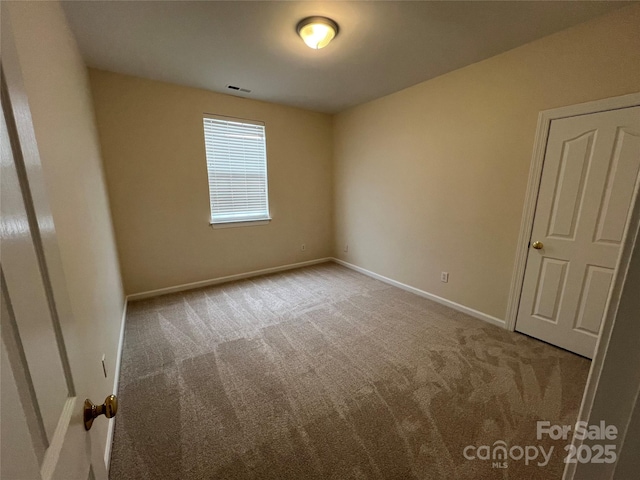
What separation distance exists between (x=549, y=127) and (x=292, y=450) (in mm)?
3007

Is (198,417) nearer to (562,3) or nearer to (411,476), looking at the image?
(411,476)

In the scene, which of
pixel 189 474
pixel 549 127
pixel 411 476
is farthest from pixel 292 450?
pixel 549 127

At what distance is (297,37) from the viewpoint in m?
2.16

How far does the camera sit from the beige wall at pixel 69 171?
102cm

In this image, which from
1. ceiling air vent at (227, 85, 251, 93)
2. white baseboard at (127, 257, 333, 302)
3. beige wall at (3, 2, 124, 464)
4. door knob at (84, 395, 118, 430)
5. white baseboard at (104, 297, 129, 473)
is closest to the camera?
door knob at (84, 395, 118, 430)

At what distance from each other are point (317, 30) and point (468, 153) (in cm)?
186

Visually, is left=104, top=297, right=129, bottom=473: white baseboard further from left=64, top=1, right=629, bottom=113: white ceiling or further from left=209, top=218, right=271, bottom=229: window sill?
left=64, top=1, right=629, bottom=113: white ceiling

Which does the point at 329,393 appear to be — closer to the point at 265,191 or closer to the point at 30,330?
the point at 30,330

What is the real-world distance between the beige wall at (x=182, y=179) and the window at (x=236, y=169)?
0.11 meters

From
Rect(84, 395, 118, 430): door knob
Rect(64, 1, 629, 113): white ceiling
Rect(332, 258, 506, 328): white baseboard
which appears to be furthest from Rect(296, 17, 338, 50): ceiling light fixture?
Rect(332, 258, 506, 328): white baseboard

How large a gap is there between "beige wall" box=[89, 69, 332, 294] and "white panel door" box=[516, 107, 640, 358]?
10.2ft

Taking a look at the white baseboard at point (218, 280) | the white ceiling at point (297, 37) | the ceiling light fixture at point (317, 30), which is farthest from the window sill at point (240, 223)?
the ceiling light fixture at point (317, 30)

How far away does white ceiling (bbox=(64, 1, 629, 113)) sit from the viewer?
Answer: 180 centimetres

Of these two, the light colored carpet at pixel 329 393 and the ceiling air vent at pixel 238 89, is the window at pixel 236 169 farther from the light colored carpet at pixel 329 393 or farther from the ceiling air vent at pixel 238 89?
the light colored carpet at pixel 329 393
